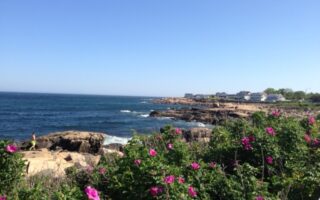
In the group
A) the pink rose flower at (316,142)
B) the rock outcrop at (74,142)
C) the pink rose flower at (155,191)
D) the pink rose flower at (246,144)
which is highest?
the pink rose flower at (246,144)

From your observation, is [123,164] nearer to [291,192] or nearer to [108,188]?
[108,188]

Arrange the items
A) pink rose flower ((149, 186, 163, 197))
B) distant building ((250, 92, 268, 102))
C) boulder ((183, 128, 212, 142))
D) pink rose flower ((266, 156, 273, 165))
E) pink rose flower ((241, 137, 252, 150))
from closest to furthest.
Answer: pink rose flower ((149, 186, 163, 197))
pink rose flower ((266, 156, 273, 165))
pink rose flower ((241, 137, 252, 150))
boulder ((183, 128, 212, 142))
distant building ((250, 92, 268, 102))

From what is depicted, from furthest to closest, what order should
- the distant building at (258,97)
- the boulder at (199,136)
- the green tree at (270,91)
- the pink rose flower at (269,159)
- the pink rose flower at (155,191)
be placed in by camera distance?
1. the green tree at (270,91)
2. the distant building at (258,97)
3. the boulder at (199,136)
4. the pink rose flower at (269,159)
5. the pink rose flower at (155,191)

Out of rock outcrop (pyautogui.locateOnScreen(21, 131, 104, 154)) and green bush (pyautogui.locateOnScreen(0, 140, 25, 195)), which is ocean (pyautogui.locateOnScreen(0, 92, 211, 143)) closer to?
rock outcrop (pyautogui.locateOnScreen(21, 131, 104, 154))

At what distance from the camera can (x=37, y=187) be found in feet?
14.1

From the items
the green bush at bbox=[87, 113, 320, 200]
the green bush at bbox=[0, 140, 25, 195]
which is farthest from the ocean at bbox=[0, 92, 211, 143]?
the green bush at bbox=[0, 140, 25, 195]

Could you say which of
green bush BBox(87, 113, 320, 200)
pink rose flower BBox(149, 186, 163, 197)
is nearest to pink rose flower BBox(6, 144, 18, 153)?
green bush BBox(87, 113, 320, 200)

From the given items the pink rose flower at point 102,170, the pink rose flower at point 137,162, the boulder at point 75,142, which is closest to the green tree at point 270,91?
the boulder at point 75,142

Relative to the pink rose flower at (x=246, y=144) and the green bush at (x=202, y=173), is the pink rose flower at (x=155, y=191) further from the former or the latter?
the pink rose flower at (x=246, y=144)

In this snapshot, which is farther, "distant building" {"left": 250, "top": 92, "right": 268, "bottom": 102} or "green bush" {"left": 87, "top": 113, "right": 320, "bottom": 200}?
"distant building" {"left": 250, "top": 92, "right": 268, "bottom": 102}

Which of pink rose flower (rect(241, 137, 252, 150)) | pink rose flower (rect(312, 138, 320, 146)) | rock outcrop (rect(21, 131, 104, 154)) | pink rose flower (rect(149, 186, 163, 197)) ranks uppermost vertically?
pink rose flower (rect(241, 137, 252, 150))

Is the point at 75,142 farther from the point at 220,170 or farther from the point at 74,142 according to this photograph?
the point at 220,170

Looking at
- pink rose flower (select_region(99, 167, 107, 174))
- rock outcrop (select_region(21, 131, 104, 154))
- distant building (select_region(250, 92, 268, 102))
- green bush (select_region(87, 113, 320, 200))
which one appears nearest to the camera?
green bush (select_region(87, 113, 320, 200))

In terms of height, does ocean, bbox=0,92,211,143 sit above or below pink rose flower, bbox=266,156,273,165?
below
